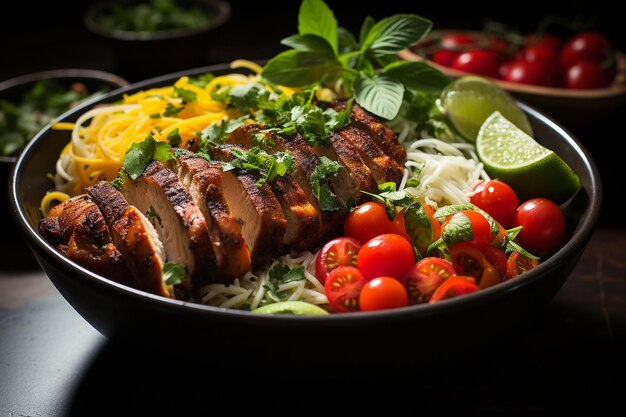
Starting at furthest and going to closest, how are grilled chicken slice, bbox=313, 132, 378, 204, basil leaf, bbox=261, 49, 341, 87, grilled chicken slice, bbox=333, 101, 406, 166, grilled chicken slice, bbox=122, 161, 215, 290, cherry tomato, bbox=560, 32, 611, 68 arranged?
cherry tomato, bbox=560, 32, 611, 68
basil leaf, bbox=261, 49, 341, 87
grilled chicken slice, bbox=333, 101, 406, 166
grilled chicken slice, bbox=313, 132, 378, 204
grilled chicken slice, bbox=122, 161, 215, 290

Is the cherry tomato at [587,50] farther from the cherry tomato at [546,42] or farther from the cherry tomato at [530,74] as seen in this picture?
the cherry tomato at [530,74]

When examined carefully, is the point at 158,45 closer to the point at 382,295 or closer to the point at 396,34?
the point at 396,34

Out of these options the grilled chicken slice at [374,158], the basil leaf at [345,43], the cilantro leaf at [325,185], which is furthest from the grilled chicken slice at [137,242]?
the basil leaf at [345,43]

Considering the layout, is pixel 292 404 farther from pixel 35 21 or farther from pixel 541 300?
pixel 35 21

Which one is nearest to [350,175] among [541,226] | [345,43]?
[541,226]

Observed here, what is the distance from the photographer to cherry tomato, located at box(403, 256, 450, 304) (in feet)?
9.78

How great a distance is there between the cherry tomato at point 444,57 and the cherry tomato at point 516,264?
3.12m

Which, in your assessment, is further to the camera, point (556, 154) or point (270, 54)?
point (270, 54)

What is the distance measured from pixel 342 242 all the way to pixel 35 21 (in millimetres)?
5746

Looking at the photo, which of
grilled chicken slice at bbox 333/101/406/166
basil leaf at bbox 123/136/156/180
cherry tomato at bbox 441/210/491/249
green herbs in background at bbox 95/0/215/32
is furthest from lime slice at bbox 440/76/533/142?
green herbs in background at bbox 95/0/215/32

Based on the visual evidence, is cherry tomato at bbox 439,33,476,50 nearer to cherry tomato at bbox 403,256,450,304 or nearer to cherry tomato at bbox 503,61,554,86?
cherry tomato at bbox 503,61,554,86

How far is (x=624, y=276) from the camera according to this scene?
13.7 feet

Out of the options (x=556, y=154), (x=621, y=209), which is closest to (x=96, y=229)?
(x=556, y=154)

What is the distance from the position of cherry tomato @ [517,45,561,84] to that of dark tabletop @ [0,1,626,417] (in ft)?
6.58
